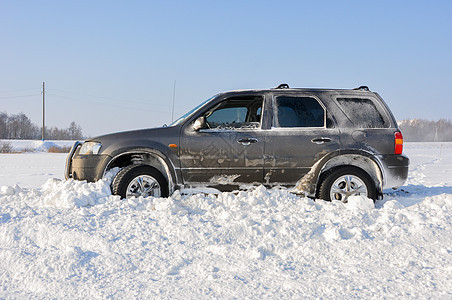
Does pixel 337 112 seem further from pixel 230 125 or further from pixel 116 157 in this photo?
pixel 116 157

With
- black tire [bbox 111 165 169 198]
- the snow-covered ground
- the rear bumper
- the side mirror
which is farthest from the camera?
the rear bumper

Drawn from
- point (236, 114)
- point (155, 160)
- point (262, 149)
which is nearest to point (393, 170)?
point (262, 149)

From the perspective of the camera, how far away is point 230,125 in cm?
587

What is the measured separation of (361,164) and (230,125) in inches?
83.2

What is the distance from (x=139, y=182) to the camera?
Answer: 5531mm

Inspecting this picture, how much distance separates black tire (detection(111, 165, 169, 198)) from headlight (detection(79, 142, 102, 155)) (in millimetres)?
562

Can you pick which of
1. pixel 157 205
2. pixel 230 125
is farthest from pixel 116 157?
pixel 230 125

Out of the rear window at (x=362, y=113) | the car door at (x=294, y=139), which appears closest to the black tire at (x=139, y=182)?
the car door at (x=294, y=139)

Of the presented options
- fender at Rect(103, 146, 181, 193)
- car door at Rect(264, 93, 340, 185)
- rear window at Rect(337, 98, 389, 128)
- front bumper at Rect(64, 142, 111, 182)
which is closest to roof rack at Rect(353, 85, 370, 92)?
rear window at Rect(337, 98, 389, 128)

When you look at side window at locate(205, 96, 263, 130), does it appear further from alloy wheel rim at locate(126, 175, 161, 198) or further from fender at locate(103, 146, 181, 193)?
alloy wheel rim at locate(126, 175, 161, 198)

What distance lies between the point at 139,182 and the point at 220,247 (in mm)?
2020

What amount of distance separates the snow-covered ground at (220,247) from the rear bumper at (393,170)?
0.43 m

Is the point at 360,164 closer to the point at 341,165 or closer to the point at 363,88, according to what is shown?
the point at 341,165

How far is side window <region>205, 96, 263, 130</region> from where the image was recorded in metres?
5.85
